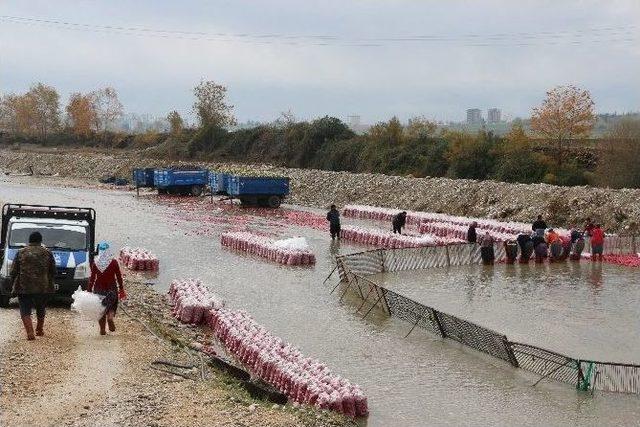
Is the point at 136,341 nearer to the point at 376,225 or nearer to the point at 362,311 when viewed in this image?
the point at 362,311

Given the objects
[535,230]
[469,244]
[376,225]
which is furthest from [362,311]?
[376,225]

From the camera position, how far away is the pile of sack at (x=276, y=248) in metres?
31.6

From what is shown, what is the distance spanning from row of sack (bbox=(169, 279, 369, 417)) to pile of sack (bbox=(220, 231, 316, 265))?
8.61 m

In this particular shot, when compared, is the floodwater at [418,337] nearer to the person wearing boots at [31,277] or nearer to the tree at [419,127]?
the person wearing boots at [31,277]

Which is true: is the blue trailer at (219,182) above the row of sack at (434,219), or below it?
above

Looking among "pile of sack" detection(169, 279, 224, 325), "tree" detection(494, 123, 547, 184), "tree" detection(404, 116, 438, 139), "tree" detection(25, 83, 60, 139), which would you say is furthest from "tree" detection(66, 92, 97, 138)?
"pile of sack" detection(169, 279, 224, 325)

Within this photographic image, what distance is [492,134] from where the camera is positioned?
6894 centimetres

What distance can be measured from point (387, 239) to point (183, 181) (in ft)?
A: 113

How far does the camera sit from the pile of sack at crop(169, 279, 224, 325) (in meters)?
21.1

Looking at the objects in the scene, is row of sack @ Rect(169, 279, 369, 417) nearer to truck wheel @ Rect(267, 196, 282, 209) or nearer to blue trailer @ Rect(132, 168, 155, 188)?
truck wheel @ Rect(267, 196, 282, 209)

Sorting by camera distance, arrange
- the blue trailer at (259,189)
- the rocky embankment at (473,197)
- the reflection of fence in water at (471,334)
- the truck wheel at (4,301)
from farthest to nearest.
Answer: the blue trailer at (259,189) → the rocky embankment at (473,197) → the truck wheel at (4,301) → the reflection of fence in water at (471,334)

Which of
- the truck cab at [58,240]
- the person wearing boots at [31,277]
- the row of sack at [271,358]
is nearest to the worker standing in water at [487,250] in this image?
the row of sack at [271,358]

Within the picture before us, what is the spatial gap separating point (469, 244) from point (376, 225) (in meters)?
16.7

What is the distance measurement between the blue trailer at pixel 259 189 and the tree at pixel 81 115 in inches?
3823
